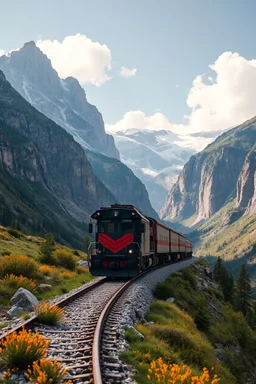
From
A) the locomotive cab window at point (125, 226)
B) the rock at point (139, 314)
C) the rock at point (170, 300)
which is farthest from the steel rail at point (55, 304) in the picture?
the rock at point (170, 300)

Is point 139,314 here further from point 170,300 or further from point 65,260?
point 65,260

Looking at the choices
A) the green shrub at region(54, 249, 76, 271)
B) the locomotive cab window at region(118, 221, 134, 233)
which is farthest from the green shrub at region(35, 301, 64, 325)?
the green shrub at region(54, 249, 76, 271)

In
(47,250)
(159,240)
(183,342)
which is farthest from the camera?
(159,240)

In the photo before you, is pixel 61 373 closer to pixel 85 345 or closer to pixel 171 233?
pixel 85 345

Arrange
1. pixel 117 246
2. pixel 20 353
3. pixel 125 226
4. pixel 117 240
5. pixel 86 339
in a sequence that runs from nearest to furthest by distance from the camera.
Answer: pixel 20 353
pixel 86 339
pixel 117 246
pixel 117 240
pixel 125 226

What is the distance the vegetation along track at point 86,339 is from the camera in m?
7.88

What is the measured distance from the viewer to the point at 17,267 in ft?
→ 70.7

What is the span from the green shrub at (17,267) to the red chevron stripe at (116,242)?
555cm

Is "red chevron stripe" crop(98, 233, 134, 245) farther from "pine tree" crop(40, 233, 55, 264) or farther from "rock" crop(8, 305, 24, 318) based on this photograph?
"rock" crop(8, 305, 24, 318)

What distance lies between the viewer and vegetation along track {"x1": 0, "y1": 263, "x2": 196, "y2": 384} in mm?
7881

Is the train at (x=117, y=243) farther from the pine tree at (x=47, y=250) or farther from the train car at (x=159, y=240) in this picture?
the train car at (x=159, y=240)

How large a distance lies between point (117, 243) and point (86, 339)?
50.8 ft

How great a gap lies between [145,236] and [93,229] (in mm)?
4382

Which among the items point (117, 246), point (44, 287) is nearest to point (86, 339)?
point (44, 287)
